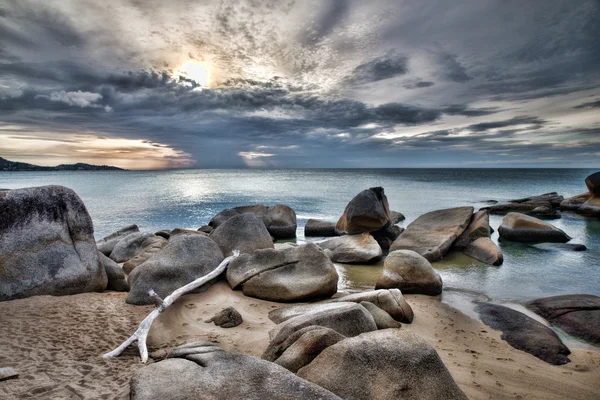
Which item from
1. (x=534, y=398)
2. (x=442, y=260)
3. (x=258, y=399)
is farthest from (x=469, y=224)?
(x=258, y=399)

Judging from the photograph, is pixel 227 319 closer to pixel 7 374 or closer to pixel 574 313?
pixel 7 374

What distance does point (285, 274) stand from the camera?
850cm

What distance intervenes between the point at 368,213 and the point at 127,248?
38.2 feet

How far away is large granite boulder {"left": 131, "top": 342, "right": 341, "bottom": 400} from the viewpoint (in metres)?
3.08

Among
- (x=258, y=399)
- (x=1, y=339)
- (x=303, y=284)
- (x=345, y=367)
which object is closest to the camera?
(x=258, y=399)

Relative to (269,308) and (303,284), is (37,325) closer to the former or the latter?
(269,308)

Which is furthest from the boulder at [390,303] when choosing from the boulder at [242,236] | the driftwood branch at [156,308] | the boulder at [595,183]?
the boulder at [595,183]

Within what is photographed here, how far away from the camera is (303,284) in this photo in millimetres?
8266

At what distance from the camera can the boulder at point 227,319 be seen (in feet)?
21.7

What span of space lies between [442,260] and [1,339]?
45.4 ft

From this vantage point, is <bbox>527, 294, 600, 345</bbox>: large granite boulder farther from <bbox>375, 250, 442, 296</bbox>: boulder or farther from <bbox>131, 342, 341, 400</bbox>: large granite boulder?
<bbox>131, 342, 341, 400</bbox>: large granite boulder

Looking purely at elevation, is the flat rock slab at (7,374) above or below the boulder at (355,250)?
above

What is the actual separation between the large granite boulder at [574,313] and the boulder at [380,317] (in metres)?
4.24

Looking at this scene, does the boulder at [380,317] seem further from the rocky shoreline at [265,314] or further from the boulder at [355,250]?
the boulder at [355,250]
